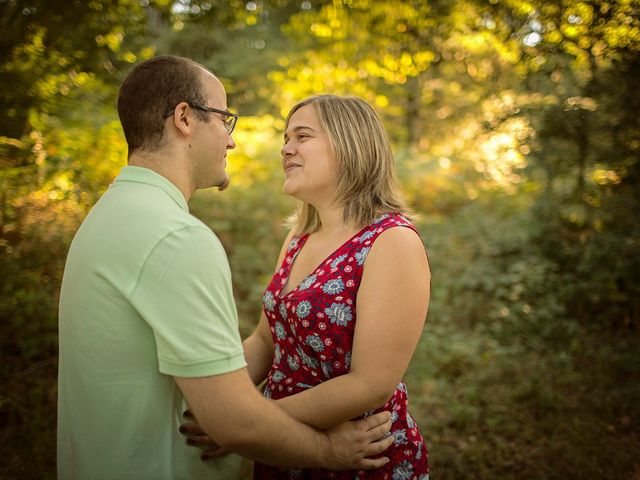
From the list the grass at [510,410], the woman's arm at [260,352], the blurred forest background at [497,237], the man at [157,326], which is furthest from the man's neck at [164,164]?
the grass at [510,410]

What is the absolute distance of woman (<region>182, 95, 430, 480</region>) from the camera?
5.34 ft

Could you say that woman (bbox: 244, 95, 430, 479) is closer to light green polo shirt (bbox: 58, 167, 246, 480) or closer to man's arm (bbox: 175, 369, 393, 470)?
man's arm (bbox: 175, 369, 393, 470)

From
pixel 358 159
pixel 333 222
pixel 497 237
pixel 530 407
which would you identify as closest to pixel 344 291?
pixel 333 222

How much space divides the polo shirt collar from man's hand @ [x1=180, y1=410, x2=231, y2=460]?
2.16ft

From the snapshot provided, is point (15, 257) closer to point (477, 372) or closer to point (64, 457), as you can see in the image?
point (64, 457)

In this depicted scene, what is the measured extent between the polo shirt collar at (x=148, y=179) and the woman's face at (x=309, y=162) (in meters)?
0.74

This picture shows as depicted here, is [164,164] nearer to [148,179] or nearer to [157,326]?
[148,179]

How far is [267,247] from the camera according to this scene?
634 cm

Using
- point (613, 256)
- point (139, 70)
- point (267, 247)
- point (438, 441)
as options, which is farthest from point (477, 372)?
point (139, 70)

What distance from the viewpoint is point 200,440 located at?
4.72ft

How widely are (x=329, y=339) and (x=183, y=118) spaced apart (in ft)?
3.08

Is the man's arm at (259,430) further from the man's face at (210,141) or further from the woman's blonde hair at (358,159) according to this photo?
the woman's blonde hair at (358,159)

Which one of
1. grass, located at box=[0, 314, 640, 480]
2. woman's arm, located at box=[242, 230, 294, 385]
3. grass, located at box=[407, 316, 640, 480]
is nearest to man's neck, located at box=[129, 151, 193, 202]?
woman's arm, located at box=[242, 230, 294, 385]

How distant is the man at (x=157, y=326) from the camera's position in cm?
118
